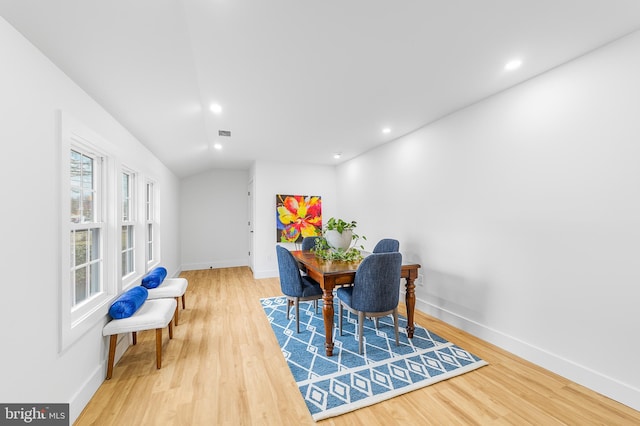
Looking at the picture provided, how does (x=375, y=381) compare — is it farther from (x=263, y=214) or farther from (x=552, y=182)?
(x=263, y=214)

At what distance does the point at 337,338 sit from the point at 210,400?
4.34 feet

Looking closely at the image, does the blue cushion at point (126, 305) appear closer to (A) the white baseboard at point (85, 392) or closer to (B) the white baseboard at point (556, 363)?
(A) the white baseboard at point (85, 392)

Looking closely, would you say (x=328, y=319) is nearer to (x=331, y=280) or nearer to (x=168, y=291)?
(x=331, y=280)

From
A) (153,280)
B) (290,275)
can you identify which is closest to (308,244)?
(290,275)

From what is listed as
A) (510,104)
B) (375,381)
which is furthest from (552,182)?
(375,381)

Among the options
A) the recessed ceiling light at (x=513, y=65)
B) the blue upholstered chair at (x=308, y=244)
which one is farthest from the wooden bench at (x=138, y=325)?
the recessed ceiling light at (x=513, y=65)

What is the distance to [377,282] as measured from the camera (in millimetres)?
2266

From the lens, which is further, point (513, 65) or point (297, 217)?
point (297, 217)

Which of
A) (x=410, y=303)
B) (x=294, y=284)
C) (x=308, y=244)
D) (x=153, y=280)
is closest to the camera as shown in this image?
(x=410, y=303)

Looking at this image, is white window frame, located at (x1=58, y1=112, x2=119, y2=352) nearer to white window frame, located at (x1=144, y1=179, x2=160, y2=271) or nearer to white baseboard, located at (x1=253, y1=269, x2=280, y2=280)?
white window frame, located at (x1=144, y1=179, x2=160, y2=271)

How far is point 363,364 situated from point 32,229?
2.41 meters

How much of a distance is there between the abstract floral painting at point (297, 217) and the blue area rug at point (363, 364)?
8.43ft

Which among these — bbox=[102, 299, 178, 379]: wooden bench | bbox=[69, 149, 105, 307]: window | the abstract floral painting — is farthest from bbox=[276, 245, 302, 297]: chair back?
the abstract floral painting

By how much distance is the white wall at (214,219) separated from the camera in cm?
617
